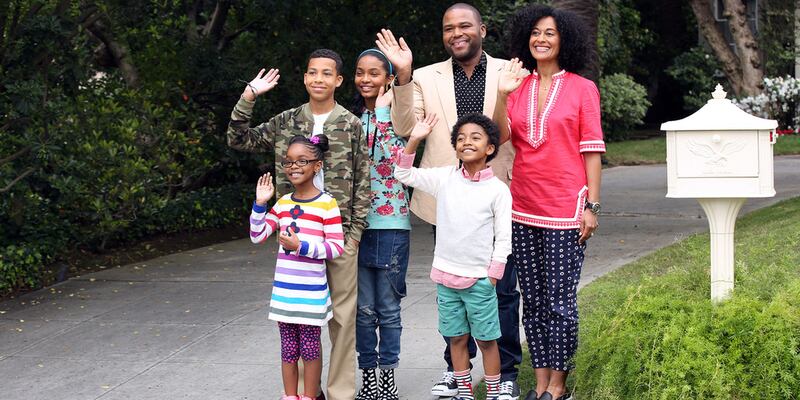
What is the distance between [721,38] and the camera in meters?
17.4

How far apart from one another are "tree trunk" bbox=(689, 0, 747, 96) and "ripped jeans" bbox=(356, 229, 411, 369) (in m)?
13.2

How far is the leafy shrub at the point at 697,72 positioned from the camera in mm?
25047

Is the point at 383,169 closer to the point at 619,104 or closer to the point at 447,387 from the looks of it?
the point at 447,387

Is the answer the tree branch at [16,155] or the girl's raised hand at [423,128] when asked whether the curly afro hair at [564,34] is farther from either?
the tree branch at [16,155]

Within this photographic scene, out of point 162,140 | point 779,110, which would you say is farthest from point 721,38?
point 162,140

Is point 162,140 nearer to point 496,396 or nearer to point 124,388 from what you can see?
point 124,388

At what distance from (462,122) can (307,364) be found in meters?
1.35

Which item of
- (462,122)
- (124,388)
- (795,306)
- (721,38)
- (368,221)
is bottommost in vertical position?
(124,388)

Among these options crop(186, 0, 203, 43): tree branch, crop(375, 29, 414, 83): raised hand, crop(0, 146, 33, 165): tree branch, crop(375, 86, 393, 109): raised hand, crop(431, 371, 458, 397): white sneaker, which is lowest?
crop(431, 371, 458, 397): white sneaker

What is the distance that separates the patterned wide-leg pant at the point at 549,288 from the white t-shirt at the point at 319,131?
3.05ft

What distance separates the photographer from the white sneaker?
5266 mm

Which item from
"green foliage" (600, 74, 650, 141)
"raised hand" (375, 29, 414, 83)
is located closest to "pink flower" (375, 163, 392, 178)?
"raised hand" (375, 29, 414, 83)

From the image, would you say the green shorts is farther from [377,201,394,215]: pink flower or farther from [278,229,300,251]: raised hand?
[278,229,300,251]: raised hand

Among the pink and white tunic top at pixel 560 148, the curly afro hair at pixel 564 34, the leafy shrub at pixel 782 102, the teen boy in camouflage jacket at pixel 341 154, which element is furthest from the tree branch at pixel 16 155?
the leafy shrub at pixel 782 102
